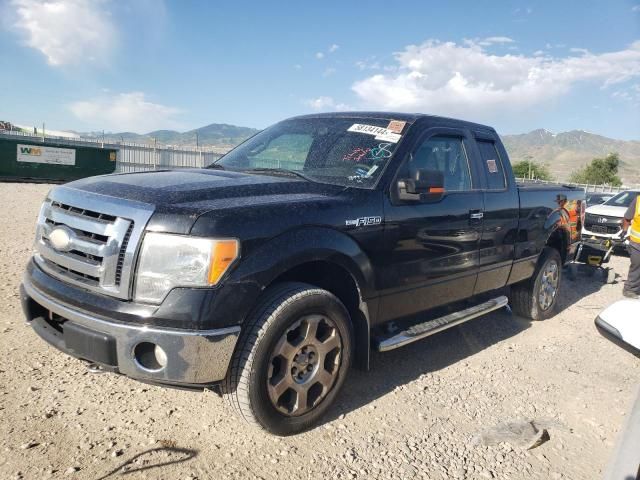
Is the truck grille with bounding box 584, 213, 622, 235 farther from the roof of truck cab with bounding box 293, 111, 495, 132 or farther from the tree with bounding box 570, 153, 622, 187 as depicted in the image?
the tree with bounding box 570, 153, 622, 187

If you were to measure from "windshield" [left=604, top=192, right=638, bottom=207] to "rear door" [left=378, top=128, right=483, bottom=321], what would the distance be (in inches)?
384

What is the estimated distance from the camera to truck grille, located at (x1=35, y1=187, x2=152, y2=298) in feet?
7.87

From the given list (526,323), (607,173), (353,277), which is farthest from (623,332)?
(607,173)

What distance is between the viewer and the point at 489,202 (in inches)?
166

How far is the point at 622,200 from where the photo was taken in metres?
12.2

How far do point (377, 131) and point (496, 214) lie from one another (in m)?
1.45

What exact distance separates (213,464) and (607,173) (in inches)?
2529

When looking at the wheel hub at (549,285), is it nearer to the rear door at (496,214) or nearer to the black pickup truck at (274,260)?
the rear door at (496,214)

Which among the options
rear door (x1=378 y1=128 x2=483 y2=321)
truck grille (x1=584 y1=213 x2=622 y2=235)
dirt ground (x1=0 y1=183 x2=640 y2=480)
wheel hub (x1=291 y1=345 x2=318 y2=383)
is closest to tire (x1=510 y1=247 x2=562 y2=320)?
dirt ground (x1=0 y1=183 x2=640 y2=480)

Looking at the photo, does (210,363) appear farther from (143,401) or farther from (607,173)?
(607,173)

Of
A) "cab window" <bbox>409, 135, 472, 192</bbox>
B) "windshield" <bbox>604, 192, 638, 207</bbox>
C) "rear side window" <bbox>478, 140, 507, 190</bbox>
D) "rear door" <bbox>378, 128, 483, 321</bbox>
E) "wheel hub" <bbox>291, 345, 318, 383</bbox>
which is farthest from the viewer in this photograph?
"windshield" <bbox>604, 192, 638, 207</bbox>

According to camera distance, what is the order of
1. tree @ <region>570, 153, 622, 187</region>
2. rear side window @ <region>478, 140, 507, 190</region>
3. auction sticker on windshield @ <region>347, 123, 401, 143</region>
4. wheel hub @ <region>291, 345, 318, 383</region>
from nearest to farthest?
wheel hub @ <region>291, 345, 318, 383</region> < auction sticker on windshield @ <region>347, 123, 401, 143</region> < rear side window @ <region>478, 140, 507, 190</region> < tree @ <region>570, 153, 622, 187</region>

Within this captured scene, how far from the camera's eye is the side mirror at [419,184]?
318 cm

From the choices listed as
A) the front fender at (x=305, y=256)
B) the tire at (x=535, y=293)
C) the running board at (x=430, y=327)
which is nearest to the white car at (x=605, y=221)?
the tire at (x=535, y=293)
